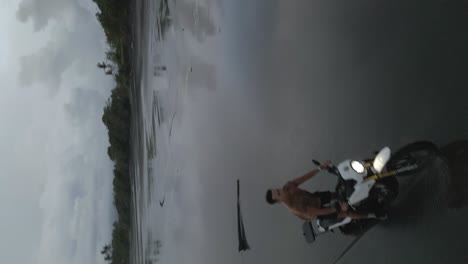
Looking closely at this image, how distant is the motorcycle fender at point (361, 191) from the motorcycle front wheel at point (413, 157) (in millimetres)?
274

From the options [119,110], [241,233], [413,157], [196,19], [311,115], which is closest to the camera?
[413,157]

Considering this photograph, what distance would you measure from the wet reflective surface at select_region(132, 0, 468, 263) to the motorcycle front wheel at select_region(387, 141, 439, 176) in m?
0.09

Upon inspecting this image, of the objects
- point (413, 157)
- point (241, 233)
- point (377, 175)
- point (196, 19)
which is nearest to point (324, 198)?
point (377, 175)

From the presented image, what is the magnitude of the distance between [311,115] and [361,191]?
2708 mm

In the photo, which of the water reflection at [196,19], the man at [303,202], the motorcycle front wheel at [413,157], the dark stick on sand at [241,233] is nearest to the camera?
the motorcycle front wheel at [413,157]

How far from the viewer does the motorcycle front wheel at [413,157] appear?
Answer: 436cm

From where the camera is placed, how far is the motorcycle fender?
14.5 ft

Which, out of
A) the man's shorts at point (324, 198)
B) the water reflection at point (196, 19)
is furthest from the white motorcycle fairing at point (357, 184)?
the water reflection at point (196, 19)

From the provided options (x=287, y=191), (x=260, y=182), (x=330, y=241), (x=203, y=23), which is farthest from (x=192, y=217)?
(x=287, y=191)

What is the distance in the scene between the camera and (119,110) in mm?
36719

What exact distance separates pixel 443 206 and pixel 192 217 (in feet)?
31.4

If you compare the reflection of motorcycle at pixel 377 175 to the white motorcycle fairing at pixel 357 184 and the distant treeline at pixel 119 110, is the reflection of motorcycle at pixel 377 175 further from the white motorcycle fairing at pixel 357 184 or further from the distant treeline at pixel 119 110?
the distant treeline at pixel 119 110

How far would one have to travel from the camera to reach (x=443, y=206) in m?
4.27

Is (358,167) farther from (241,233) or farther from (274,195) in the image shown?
(241,233)
